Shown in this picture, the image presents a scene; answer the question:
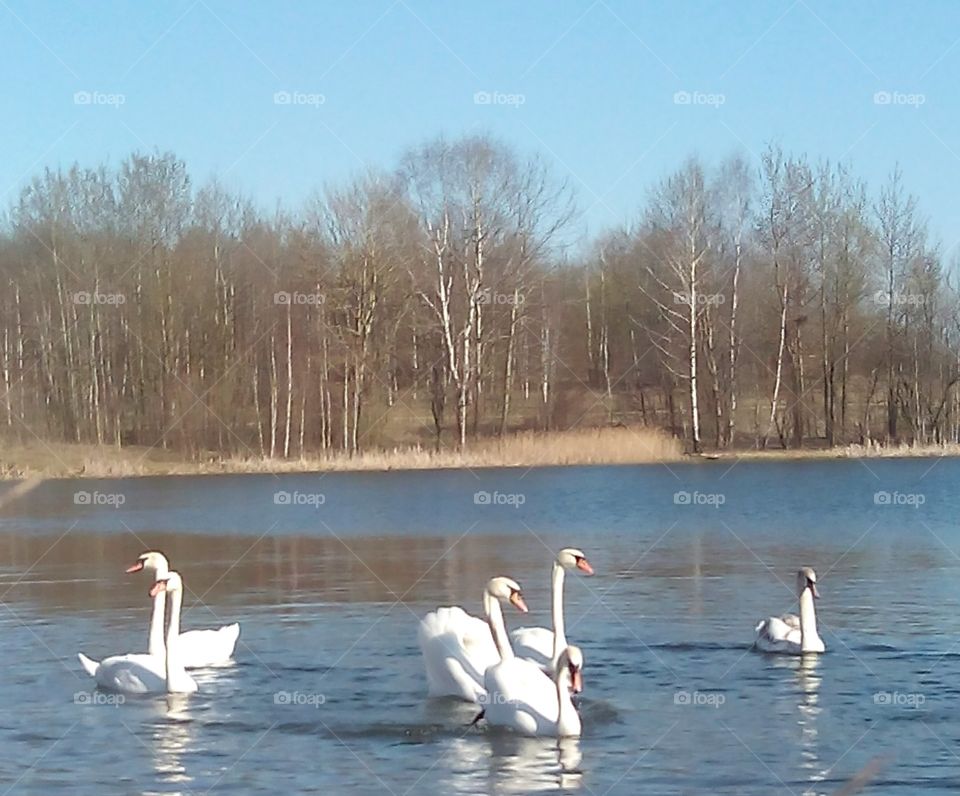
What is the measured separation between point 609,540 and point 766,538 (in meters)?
2.56

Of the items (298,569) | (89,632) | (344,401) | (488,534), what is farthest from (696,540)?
(344,401)

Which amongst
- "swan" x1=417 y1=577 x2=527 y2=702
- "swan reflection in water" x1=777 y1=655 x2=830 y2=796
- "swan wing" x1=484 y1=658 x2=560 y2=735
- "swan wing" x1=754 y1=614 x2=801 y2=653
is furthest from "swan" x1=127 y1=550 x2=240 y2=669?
"swan reflection in water" x1=777 y1=655 x2=830 y2=796

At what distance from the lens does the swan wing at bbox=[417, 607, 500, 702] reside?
12812mm

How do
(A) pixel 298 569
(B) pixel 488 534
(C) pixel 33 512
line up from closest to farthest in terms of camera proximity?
(A) pixel 298 569 < (B) pixel 488 534 < (C) pixel 33 512

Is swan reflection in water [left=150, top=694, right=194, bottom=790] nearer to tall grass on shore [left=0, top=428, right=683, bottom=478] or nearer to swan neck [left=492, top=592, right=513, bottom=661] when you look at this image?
swan neck [left=492, top=592, right=513, bottom=661]

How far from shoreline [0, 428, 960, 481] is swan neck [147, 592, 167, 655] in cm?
2990

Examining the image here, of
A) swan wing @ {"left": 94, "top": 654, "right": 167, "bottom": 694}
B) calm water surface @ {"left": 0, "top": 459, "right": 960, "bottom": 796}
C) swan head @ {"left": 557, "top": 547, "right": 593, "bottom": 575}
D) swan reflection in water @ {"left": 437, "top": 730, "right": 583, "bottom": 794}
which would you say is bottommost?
swan reflection in water @ {"left": 437, "top": 730, "right": 583, "bottom": 794}

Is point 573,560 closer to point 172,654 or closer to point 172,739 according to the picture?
point 172,654

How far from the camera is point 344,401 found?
50.1 metres

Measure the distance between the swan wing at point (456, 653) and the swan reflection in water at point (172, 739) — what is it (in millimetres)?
1941

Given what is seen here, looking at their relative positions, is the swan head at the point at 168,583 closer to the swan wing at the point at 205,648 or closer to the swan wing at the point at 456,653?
the swan wing at the point at 205,648

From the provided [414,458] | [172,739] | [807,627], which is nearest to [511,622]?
[807,627]

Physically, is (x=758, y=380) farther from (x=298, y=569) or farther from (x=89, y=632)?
(x=89, y=632)

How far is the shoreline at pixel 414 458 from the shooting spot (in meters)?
45.1
